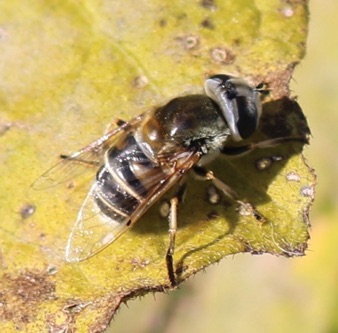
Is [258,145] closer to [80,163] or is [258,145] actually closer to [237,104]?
[237,104]

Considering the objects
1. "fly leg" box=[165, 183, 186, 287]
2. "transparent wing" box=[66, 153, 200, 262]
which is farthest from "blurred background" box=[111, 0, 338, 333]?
"transparent wing" box=[66, 153, 200, 262]

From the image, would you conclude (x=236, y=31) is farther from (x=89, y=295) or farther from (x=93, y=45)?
(x=89, y=295)

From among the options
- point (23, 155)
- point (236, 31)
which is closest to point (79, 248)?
point (23, 155)

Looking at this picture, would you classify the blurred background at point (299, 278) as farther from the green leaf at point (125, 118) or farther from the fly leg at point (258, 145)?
the fly leg at point (258, 145)

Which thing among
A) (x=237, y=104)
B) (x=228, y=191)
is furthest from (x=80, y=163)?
(x=237, y=104)

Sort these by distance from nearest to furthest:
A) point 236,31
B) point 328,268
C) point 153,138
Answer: point 153,138 < point 236,31 < point 328,268

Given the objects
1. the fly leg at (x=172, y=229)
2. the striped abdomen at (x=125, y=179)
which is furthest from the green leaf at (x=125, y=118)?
the striped abdomen at (x=125, y=179)

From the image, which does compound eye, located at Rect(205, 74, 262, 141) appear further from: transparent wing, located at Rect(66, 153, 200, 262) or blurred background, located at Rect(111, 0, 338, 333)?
blurred background, located at Rect(111, 0, 338, 333)
